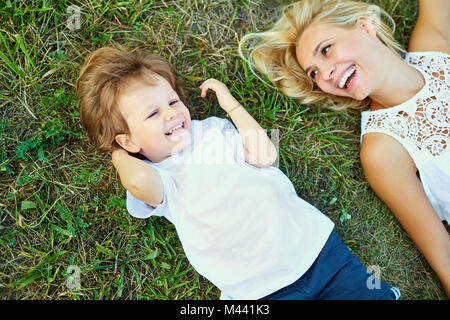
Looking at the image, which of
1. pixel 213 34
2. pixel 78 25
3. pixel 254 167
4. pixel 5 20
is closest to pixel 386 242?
pixel 254 167

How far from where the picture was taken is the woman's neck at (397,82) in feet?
8.68

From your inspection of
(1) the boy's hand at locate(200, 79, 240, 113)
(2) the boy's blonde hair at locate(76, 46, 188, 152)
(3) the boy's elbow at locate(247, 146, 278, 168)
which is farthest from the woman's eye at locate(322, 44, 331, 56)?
(2) the boy's blonde hair at locate(76, 46, 188, 152)

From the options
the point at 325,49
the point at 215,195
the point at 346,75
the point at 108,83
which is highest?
the point at 325,49

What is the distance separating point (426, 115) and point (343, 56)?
73 centimetres

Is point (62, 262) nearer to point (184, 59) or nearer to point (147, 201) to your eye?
point (147, 201)

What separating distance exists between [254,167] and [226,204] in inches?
12.3

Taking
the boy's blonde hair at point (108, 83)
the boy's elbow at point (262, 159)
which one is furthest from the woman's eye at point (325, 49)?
the boy's blonde hair at point (108, 83)

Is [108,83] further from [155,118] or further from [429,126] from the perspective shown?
[429,126]

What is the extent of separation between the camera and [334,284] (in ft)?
7.71

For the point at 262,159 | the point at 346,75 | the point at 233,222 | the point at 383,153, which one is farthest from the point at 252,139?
the point at 383,153

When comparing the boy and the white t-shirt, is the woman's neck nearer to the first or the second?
the boy

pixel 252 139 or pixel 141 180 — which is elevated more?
pixel 252 139

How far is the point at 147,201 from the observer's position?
233 centimetres

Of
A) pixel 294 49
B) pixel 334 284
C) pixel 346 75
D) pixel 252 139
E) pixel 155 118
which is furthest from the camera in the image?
pixel 294 49
